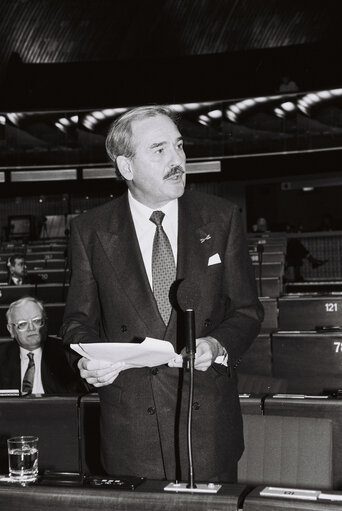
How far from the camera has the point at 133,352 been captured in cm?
138

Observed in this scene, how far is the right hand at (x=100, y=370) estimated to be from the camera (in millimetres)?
1464

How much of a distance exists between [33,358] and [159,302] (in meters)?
2.04

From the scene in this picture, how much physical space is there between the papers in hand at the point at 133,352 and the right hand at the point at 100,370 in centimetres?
1

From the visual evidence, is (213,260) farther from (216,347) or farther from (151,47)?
(151,47)

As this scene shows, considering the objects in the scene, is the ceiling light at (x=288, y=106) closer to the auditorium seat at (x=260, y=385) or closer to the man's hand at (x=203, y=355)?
the auditorium seat at (x=260, y=385)

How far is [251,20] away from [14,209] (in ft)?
24.8

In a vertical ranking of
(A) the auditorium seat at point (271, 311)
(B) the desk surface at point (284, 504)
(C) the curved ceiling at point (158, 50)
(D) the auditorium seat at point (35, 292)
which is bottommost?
(B) the desk surface at point (284, 504)

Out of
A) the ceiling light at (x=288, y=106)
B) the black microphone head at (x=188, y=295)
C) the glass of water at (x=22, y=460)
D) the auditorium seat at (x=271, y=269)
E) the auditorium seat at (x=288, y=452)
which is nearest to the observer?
the glass of water at (x=22, y=460)

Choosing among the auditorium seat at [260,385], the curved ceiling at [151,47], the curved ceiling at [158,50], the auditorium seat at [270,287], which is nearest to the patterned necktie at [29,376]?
the auditorium seat at [260,385]

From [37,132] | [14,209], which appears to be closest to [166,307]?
[37,132]

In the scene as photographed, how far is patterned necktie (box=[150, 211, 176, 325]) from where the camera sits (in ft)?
5.32

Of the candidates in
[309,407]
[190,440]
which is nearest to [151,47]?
[309,407]

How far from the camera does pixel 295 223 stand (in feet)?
56.2

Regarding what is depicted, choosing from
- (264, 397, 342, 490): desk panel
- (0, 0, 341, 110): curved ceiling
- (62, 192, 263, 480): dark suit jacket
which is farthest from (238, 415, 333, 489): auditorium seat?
(0, 0, 341, 110): curved ceiling
